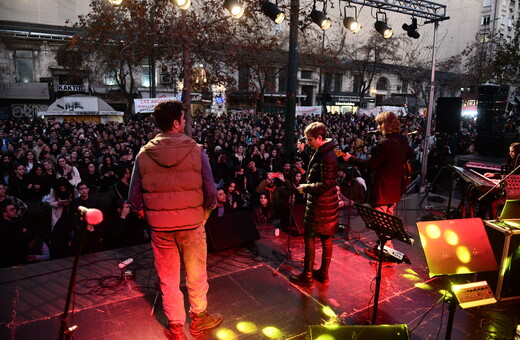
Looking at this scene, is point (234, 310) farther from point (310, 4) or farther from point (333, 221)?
point (310, 4)

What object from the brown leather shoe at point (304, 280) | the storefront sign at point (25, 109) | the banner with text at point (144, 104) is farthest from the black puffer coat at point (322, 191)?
the storefront sign at point (25, 109)

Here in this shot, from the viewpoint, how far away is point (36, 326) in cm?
324

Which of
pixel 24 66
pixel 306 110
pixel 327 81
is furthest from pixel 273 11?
pixel 327 81

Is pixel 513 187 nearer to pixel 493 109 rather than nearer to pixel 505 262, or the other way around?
pixel 505 262

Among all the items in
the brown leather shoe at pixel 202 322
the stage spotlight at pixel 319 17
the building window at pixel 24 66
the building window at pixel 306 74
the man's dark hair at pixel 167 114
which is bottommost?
the brown leather shoe at pixel 202 322

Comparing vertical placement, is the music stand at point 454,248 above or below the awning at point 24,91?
below

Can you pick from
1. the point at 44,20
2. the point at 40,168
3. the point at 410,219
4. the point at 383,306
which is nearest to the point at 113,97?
the point at 44,20

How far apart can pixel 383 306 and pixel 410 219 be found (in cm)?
360

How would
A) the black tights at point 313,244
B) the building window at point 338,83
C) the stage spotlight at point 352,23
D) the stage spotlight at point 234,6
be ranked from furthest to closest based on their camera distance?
the building window at point 338,83 < the stage spotlight at point 352,23 < the stage spotlight at point 234,6 < the black tights at point 313,244

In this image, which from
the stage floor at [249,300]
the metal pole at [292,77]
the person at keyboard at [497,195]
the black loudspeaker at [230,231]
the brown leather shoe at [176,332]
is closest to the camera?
the brown leather shoe at [176,332]

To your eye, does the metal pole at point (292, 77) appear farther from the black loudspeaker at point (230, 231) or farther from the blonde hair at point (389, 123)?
the black loudspeaker at point (230, 231)

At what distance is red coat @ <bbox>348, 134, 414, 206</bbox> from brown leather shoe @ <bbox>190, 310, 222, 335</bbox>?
7.79 feet

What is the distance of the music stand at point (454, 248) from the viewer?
2.69m

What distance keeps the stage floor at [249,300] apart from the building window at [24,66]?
29.5m
